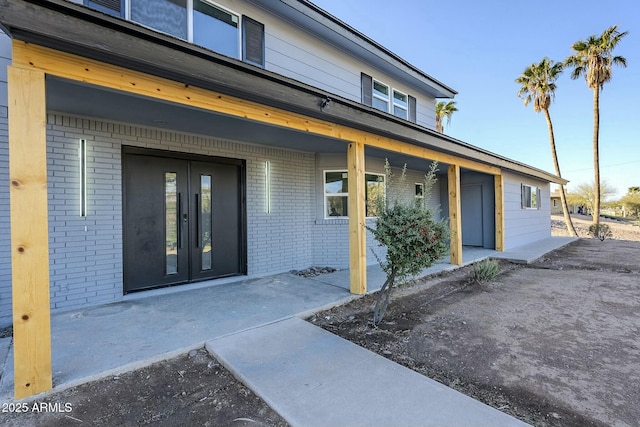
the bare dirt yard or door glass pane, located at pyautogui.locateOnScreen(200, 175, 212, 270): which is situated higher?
door glass pane, located at pyautogui.locateOnScreen(200, 175, 212, 270)

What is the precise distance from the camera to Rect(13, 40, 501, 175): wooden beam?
2.44m

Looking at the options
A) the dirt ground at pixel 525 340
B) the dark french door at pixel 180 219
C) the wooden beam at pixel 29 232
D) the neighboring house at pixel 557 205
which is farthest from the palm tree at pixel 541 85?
the neighboring house at pixel 557 205

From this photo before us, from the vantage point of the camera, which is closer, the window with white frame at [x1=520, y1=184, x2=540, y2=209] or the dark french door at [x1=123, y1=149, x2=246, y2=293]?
the dark french door at [x1=123, y1=149, x2=246, y2=293]

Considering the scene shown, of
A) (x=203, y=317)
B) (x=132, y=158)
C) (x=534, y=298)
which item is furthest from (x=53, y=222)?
(x=534, y=298)

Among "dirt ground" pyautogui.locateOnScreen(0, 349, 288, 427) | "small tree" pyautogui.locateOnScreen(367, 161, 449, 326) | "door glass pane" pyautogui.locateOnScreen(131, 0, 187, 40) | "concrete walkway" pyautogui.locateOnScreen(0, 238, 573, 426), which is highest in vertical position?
"door glass pane" pyautogui.locateOnScreen(131, 0, 187, 40)

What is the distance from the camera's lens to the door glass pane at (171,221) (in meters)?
5.50

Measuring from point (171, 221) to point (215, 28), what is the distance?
3.69 metres

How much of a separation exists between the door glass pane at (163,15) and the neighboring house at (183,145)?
2 centimetres

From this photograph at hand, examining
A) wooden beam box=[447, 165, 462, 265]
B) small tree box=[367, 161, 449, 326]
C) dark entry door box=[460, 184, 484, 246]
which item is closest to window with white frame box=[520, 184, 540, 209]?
dark entry door box=[460, 184, 484, 246]

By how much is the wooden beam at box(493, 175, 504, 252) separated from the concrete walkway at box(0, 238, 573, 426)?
7.14 meters

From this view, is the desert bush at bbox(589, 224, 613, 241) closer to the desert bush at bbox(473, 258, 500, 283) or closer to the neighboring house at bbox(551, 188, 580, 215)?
the desert bush at bbox(473, 258, 500, 283)

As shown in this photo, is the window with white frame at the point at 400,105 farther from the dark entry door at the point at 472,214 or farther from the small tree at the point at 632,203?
the small tree at the point at 632,203

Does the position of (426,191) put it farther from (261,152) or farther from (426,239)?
(261,152)

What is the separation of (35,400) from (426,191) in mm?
4350
